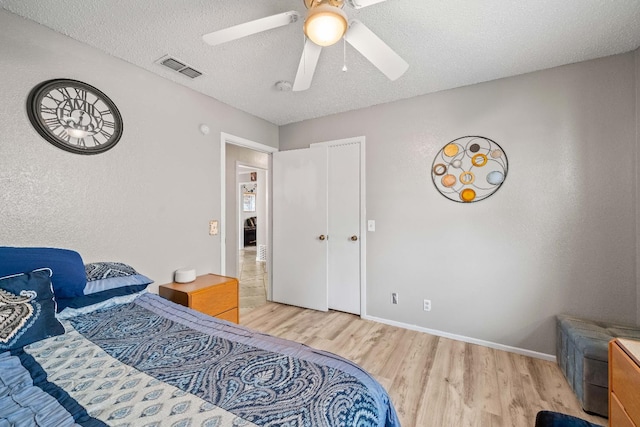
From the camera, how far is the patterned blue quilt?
75 centimetres

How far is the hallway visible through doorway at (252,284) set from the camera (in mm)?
3514

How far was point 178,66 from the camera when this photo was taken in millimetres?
2135

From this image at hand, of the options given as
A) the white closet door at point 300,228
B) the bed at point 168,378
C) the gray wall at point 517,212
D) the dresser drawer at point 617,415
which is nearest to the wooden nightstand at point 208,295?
the bed at point 168,378

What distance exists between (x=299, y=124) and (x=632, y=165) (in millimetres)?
3186

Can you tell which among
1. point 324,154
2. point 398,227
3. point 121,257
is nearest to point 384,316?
point 398,227

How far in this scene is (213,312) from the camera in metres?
2.22

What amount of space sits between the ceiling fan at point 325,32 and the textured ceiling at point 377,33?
0.30 metres

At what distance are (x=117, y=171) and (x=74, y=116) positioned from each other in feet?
1.41

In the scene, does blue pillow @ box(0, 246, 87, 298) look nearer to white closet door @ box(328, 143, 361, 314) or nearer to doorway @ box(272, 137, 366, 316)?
doorway @ box(272, 137, 366, 316)

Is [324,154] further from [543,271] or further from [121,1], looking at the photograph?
[543,271]

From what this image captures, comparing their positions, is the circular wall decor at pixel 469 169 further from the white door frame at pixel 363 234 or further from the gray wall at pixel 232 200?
the gray wall at pixel 232 200

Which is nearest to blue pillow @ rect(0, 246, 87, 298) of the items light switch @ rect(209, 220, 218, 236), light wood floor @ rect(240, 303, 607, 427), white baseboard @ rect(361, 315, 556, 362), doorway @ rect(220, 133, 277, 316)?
light switch @ rect(209, 220, 218, 236)

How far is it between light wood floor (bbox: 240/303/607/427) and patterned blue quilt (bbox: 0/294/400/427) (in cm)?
98

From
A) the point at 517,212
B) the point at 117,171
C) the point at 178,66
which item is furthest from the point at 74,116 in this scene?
the point at 517,212
